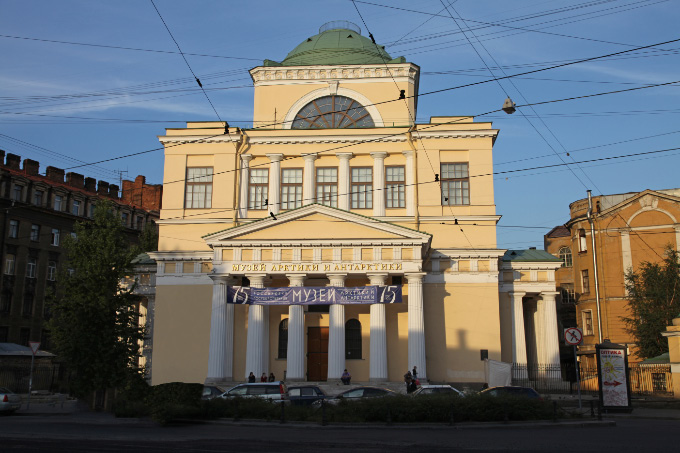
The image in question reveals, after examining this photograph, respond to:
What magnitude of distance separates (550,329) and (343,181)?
14887 millimetres

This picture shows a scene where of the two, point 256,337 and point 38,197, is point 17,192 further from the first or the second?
point 256,337

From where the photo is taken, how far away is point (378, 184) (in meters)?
39.3

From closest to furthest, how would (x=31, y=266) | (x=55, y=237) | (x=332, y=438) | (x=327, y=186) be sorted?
1. (x=332, y=438)
2. (x=327, y=186)
3. (x=31, y=266)
4. (x=55, y=237)

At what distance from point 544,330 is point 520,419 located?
63.9 ft

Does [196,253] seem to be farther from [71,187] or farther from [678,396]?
[71,187]

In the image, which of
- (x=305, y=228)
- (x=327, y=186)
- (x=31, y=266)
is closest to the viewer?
(x=305, y=228)

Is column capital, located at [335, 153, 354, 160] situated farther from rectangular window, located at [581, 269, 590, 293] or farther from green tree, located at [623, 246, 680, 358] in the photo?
rectangular window, located at [581, 269, 590, 293]

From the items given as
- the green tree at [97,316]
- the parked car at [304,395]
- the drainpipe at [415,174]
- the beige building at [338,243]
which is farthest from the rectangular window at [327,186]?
the parked car at [304,395]

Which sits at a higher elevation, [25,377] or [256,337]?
[256,337]

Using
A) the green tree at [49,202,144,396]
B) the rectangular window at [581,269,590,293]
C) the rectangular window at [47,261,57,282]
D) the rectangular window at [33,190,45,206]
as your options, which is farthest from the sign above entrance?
the rectangular window at [33,190,45,206]

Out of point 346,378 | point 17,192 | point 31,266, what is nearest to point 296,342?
point 346,378

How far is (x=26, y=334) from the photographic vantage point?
5831 cm

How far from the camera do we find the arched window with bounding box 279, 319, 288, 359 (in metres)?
37.8

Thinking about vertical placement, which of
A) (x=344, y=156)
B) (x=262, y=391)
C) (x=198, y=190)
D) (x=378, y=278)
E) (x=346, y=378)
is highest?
(x=344, y=156)
